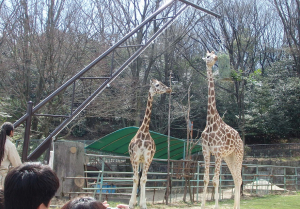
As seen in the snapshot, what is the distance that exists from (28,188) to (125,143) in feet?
38.6

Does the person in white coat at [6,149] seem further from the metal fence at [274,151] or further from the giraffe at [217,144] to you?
the metal fence at [274,151]

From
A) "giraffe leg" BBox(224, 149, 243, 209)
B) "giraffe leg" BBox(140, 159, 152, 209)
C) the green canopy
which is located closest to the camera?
"giraffe leg" BBox(140, 159, 152, 209)

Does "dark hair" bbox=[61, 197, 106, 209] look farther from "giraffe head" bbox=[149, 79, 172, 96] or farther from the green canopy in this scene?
the green canopy

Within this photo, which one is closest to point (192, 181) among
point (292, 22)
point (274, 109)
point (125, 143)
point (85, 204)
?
point (125, 143)

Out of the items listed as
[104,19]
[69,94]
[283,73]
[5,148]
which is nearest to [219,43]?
[283,73]

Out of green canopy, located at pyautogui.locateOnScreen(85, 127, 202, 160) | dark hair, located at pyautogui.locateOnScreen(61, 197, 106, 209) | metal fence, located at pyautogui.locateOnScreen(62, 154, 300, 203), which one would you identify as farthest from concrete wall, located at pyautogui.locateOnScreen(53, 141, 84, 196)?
dark hair, located at pyautogui.locateOnScreen(61, 197, 106, 209)

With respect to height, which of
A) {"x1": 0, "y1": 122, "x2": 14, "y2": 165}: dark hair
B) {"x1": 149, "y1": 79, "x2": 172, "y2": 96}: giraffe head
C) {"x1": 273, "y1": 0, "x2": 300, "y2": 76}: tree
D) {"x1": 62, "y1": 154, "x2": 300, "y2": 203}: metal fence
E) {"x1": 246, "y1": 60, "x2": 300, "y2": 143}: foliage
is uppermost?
{"x1": 273, "y1": 0, "x2": 300, "y2": 76}: tree

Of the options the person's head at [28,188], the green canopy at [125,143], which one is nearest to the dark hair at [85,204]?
the person's head at [28,188]

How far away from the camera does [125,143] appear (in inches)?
538

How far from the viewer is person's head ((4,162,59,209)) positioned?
6.39ft

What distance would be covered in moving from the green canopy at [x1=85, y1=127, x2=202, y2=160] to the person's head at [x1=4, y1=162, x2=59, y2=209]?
9.42 metres

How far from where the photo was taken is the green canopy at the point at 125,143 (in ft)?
40.1

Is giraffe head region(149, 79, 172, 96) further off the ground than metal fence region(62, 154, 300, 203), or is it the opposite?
giraffe head region(149, 79, 172, 96)

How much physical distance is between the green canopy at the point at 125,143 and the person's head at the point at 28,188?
30.9 feet
